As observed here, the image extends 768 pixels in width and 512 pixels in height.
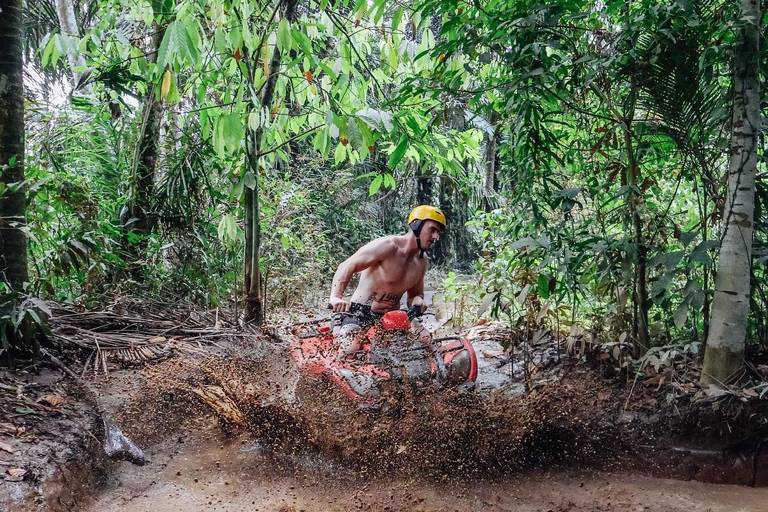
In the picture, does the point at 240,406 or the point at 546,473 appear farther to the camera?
the point at 240,406

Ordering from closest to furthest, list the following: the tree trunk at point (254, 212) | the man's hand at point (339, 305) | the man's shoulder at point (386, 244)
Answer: the man's hand at point (339, 305) < the man's shoulder at point (386, 244) < the tree trunk at point (254, 212)

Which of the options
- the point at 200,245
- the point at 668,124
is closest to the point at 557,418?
the point at 668,124

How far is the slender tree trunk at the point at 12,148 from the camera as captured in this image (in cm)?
268

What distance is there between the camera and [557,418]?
3.07m

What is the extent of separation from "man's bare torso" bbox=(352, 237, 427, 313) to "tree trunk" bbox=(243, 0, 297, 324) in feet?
3.47

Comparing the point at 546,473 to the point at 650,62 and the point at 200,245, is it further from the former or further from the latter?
the point at 200,245

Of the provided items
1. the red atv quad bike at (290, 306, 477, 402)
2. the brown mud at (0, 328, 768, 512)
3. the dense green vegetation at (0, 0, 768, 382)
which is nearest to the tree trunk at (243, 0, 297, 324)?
the dense green vegetation at (0, 0, 768, 382)

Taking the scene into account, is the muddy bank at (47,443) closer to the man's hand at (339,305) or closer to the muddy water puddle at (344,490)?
the muddy water puddle at (344,490)

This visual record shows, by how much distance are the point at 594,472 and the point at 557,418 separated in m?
0.35

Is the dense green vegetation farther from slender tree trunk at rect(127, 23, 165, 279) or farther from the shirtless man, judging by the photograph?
the shirtless man

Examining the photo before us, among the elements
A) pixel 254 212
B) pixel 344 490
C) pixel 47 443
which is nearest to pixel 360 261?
pixel 254 212

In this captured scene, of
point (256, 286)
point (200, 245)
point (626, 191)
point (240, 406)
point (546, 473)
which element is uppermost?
point (626, 191)

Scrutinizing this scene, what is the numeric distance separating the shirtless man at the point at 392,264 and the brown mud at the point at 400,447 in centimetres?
78

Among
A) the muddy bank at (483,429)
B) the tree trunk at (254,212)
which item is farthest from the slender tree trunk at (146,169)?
the muddy bank at (483,429)
